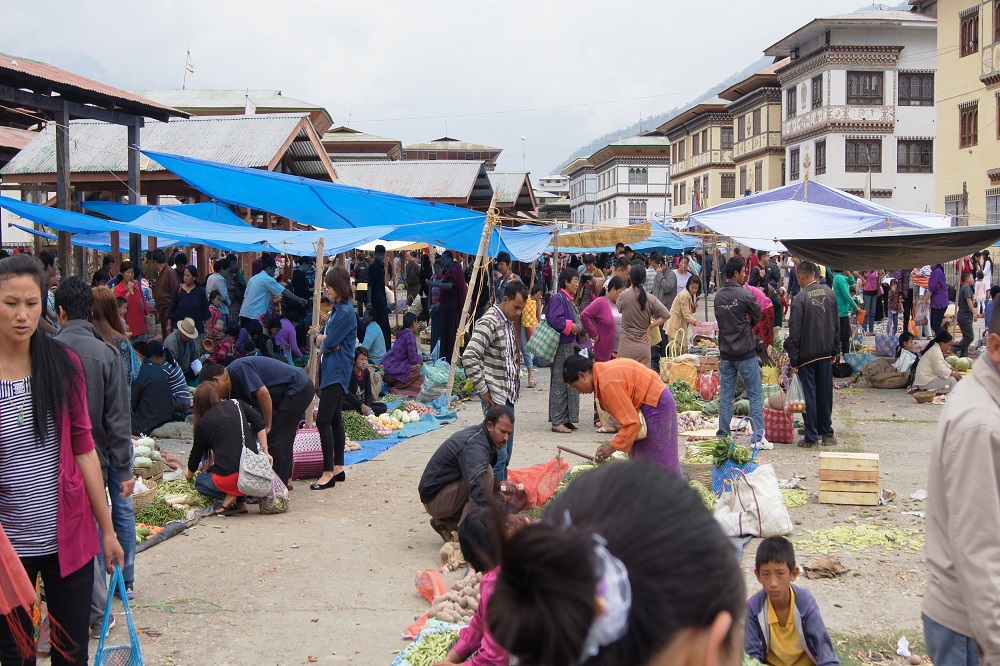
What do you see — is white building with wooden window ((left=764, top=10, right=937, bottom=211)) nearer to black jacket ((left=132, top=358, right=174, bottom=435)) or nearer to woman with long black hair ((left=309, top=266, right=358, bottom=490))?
black jacket ((left=132, top=358, right=174, bottom=435))

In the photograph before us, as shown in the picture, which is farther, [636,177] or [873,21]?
[636,177]

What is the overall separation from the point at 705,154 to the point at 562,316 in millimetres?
49734

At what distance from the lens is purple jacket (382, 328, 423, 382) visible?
44.4 feet

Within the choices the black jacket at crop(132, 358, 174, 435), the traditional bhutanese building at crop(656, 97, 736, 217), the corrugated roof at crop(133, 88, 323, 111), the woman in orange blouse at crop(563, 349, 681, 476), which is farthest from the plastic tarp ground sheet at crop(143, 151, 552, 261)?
the traditional bhutanese building at crop(656, 97, 736, 217)

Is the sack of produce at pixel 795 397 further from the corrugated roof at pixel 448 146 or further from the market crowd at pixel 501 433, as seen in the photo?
the corrugated roof at pixel 448 146

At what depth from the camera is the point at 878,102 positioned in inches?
1565

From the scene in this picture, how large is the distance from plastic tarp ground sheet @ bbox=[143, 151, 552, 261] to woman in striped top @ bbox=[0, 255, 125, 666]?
26.2ft

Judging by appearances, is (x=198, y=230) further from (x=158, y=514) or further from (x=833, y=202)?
(x=833, y=202)

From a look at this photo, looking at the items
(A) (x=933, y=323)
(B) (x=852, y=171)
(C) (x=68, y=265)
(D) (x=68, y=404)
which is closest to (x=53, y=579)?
(D) (x=68, y=404)

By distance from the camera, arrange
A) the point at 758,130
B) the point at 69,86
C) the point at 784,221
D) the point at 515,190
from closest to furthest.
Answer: the point at 69,86 < the point at 784,221 < the point at 515,190 < the point at 758,130

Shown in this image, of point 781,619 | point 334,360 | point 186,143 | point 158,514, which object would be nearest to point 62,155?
point 186,143

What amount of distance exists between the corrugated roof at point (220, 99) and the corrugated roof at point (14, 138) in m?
16.8

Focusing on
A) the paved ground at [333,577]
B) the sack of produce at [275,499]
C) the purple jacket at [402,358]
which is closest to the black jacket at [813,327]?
the paved ground at [333,577]

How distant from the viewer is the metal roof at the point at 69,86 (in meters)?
10.9
